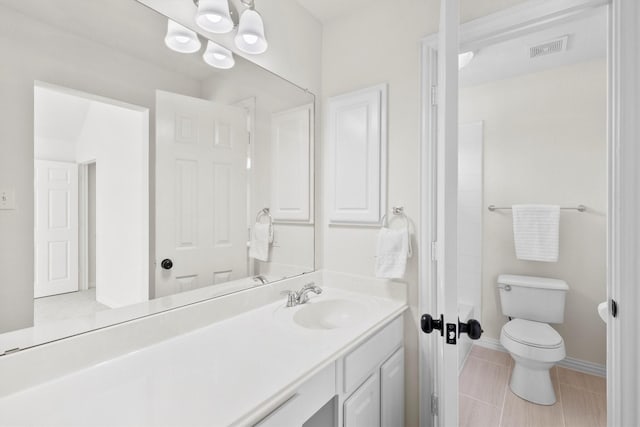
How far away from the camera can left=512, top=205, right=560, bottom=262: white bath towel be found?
2.24 meters

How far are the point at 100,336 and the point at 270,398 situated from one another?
579 millimetres

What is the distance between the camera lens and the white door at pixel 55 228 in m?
0.81

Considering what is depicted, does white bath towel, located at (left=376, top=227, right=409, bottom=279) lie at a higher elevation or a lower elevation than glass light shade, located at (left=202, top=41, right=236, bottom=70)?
lower

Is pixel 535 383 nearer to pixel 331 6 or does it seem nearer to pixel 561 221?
pixel 561 221

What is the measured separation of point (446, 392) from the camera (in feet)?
2.75

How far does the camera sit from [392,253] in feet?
4.95

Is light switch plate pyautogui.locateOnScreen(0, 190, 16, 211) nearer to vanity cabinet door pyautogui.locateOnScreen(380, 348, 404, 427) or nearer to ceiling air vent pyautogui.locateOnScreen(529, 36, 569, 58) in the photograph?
vanity cabinet door pyautogui.locateOnScreen(380, 348, 404, 427)

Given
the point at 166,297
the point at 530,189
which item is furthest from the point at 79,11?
the point at 530,189

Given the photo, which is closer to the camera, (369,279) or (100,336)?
(100,336)

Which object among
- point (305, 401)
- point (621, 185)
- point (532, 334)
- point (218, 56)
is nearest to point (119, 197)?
point (218, 56)

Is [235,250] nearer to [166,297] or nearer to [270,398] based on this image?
[166,297]

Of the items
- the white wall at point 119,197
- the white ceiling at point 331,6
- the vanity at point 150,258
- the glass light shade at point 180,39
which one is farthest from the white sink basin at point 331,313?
the white ceiling at point 331,6

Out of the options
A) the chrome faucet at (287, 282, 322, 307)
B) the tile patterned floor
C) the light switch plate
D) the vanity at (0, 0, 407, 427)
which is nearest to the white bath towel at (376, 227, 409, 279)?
the vanity at (0, 0, 407, 427)

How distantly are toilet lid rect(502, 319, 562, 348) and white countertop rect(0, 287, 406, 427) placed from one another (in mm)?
1433
